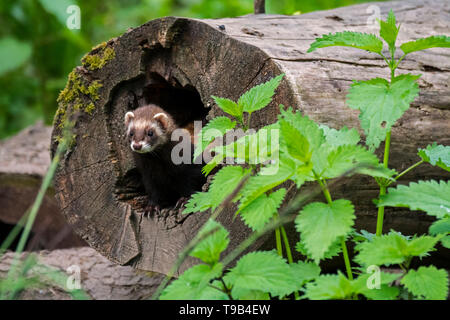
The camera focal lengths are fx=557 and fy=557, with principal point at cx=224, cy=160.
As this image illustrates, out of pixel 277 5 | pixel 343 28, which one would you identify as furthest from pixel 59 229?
pixel 277 5

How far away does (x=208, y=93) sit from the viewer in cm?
267

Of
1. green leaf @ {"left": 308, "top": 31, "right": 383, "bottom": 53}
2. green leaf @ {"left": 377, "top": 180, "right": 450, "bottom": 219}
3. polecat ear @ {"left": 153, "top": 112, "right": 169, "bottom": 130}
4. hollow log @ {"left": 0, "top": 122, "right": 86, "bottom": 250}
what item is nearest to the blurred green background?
hollow log @ {"left": 0, "top": 122, "right": 86, "bottom": 250}

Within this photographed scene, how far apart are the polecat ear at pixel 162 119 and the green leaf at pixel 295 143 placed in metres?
1.84

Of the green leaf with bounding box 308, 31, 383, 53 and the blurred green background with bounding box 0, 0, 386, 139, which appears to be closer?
the green leaf with bounding box 308, 31, 383, 53

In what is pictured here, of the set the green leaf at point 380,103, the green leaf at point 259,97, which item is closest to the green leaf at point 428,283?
the green leaf at point 380,103

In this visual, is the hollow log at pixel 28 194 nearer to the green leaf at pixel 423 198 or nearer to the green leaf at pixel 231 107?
the green leaf at pixel 231 107

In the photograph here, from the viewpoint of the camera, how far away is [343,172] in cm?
172

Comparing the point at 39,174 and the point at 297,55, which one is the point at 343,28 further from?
the point at 39,174

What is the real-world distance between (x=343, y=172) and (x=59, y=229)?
331 centimetres

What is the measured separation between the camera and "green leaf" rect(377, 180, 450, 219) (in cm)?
188

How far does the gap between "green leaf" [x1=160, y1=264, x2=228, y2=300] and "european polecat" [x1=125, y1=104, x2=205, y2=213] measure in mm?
1433

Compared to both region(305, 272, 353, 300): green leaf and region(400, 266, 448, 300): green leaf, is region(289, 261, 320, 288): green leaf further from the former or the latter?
region(400, 266, 448, 300): green leaf

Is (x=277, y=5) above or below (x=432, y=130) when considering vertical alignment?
above

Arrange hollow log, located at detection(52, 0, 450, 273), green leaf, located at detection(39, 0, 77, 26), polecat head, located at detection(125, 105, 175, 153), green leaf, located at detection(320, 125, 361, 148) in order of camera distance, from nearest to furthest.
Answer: green leaf, located at detection(320, 125, 361, 148), hollow log, located at detection(52, 0, 450, 273), polecat head, located at detection(125, 105, 175, 153), green leaf, located at detection(39, 0, 77, 26)
